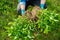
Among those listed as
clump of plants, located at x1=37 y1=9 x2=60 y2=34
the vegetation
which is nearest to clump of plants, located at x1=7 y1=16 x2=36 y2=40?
the vegetation

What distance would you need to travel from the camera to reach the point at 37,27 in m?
3.45

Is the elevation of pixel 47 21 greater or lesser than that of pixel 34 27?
greater

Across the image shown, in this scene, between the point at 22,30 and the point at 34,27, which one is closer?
the point at 22,30

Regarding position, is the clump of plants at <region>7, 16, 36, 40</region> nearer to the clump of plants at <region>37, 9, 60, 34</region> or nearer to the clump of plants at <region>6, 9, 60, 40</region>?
the clump of plants at <region>6, 9, 60, 40</region>

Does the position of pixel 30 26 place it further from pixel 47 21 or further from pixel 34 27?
pixel 47 21

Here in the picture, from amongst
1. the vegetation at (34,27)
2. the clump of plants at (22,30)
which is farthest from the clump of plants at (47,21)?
the clump of plants at (22,30)

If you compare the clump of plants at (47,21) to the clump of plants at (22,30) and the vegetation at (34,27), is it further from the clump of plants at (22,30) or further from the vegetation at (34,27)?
the clump of plants at (22,30)

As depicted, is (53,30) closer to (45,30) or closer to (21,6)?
(45,30)

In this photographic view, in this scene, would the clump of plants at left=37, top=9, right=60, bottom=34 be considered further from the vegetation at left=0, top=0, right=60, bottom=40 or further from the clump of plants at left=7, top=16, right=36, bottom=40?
the clump of plants at left=7, top=16, right=36, bottom=40

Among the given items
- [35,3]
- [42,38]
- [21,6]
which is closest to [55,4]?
[35,3]

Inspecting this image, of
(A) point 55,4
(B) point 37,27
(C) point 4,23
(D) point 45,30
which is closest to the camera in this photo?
(D) point 45,30

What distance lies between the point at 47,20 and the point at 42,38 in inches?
14.4

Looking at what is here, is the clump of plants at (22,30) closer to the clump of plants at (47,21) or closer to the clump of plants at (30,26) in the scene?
the clump of plants at (30,26)

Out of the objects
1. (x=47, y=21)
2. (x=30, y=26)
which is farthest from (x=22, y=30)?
(x=47, y=21)
